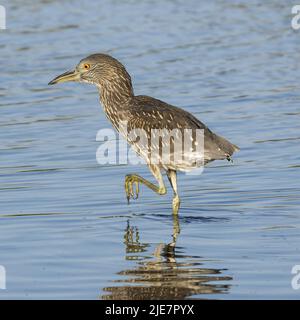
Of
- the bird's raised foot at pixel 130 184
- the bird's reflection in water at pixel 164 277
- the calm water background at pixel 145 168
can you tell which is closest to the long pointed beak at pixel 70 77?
the calm water background at pixel 145 168

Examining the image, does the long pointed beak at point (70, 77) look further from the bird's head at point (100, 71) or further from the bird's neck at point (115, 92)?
the bird's neck at point (115, 92)

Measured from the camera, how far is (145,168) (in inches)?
524

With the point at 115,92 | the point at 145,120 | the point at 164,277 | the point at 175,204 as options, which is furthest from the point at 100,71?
the point at 164,277

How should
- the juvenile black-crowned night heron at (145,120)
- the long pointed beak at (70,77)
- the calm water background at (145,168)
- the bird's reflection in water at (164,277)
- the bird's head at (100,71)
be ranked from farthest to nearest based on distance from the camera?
the long pointed beak at (70,77)
the bird's head at (100,71)
the juvenile black-crowned night heron at (145,120)
the calm water background at (145,168)
the bird's reflection in water at (164,277)

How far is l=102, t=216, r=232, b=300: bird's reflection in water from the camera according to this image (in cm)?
869

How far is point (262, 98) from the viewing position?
54.8ft

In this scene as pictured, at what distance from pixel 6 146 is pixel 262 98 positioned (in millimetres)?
4322

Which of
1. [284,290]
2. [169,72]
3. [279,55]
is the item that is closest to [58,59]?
[169,72]

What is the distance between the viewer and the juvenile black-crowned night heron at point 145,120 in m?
11.1

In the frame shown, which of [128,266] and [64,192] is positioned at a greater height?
[64,192]

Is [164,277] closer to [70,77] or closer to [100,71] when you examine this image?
[100,71]

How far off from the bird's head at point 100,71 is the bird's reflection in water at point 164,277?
2319 millimetres
